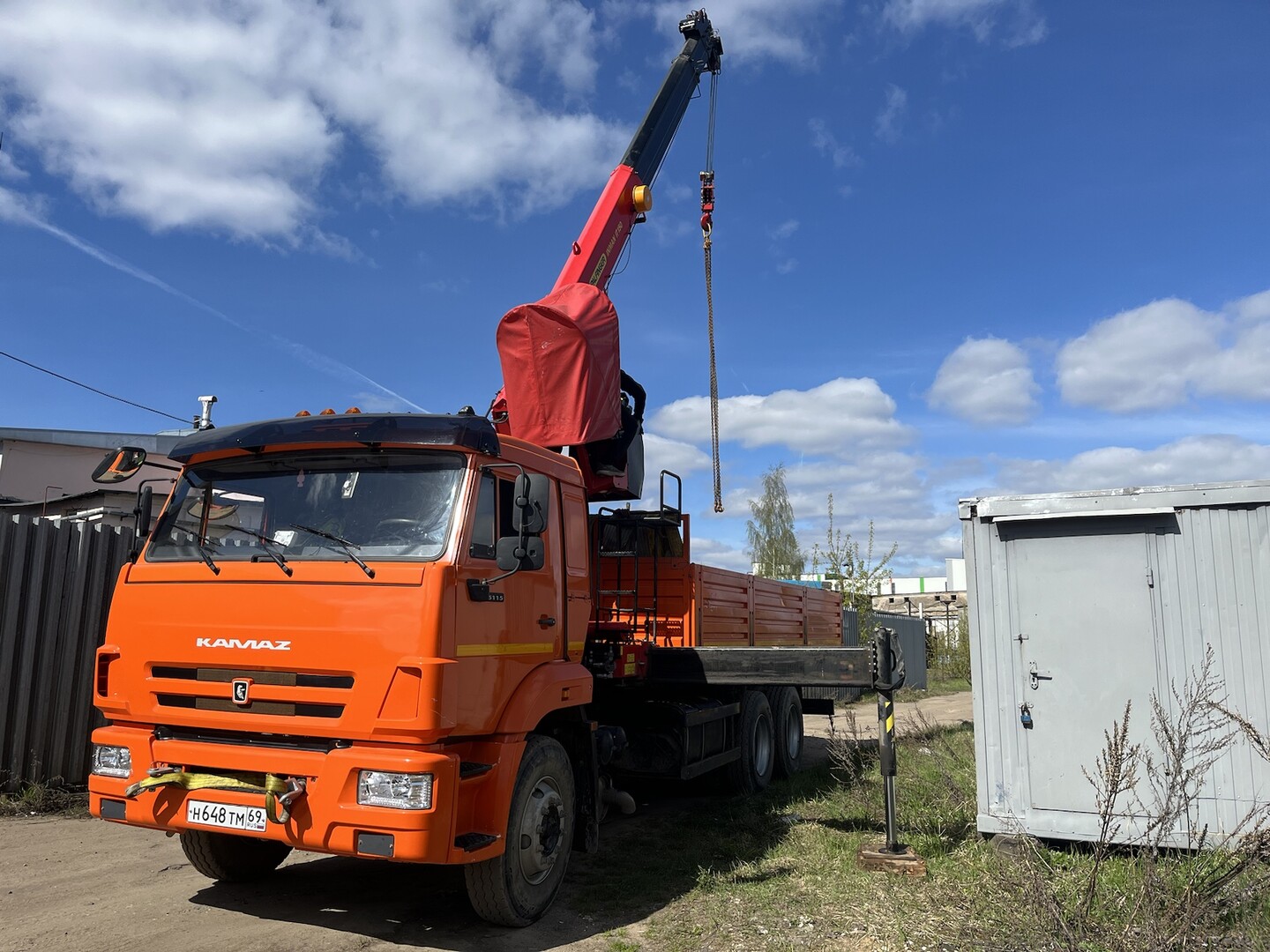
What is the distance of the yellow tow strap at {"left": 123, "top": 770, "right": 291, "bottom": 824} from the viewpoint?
4406 millimetres

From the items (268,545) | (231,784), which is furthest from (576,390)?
(231,784)

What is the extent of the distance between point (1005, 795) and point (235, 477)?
5.54 meters

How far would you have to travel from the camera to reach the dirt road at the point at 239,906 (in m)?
4.82

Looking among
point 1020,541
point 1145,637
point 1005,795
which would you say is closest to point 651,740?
point 1005,795

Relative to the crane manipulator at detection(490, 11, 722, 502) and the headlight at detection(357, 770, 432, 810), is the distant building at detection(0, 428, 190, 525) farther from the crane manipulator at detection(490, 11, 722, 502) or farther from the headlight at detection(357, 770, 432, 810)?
the headlight at detection(357, 770, 432, 810)

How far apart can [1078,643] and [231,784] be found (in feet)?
17.8

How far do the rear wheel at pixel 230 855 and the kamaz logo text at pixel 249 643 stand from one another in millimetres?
1538

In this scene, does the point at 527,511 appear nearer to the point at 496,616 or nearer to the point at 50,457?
the point at 496,616

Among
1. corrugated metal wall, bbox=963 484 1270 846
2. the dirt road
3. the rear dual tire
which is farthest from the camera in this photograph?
the rear dual tire

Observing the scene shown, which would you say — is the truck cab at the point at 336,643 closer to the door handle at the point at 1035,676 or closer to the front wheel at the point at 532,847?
the front wheel at the point at 532,847

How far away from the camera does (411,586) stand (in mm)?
4480

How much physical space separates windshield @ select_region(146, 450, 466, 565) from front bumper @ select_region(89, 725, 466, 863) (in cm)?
98

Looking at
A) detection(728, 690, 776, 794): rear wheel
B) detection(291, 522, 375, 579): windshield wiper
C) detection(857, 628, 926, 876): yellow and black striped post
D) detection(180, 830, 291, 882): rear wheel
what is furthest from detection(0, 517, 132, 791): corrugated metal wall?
detection(857, 628, 926, 876): yellow and black striped post

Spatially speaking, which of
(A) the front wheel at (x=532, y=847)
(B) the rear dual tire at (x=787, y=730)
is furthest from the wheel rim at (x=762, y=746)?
(A) the front wheel at (x=532, y=847)
